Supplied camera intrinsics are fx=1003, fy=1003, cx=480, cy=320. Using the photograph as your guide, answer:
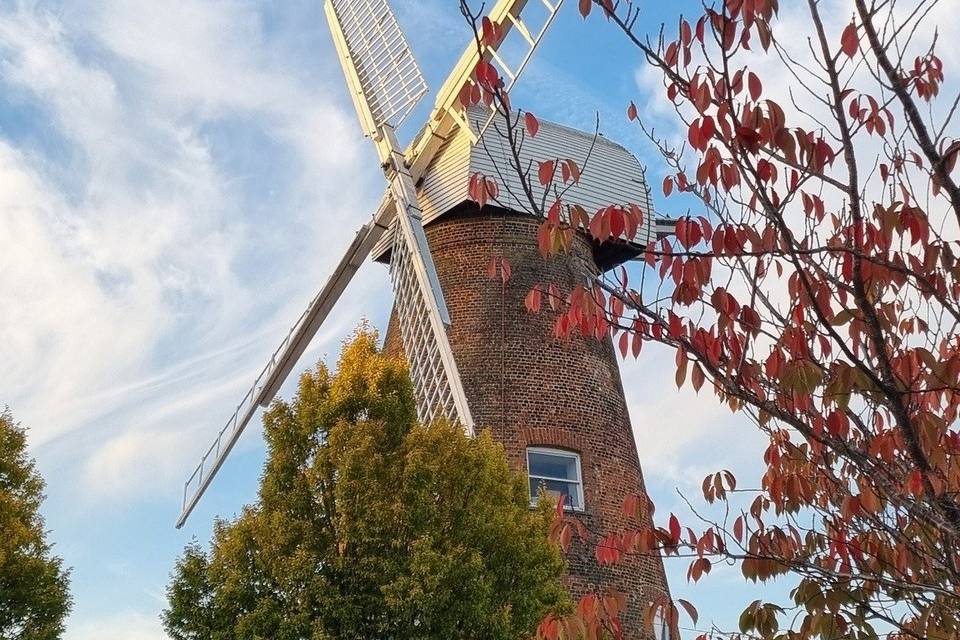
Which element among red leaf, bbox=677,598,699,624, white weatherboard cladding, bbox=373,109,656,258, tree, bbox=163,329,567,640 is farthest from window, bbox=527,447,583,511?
red leaf, bbox=677,598,699,624

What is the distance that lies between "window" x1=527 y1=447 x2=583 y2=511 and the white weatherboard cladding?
4027 mm

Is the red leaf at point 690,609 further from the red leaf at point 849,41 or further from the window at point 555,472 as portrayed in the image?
the window at point 555,472

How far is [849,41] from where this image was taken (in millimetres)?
3461

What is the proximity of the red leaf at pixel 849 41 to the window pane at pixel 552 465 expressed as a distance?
36.6ft

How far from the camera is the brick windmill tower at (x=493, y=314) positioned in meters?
14.2

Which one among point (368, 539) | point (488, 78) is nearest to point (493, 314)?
point (368, 539)

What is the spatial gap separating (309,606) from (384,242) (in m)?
9.66

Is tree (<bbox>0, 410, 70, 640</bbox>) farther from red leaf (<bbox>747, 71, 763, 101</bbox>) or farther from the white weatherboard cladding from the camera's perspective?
red leaf (<bbox>747, 71, 763, 101</bbox>)

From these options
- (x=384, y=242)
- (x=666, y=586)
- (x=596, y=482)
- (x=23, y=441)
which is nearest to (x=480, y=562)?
(x=596, y=482)

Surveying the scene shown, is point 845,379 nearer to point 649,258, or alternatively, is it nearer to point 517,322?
point 649,258

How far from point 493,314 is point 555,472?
265 cm

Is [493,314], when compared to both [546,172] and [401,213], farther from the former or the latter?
[546,172]

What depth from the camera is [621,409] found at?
15.6 m

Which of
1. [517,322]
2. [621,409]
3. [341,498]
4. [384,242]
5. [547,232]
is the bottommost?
[547,232]
